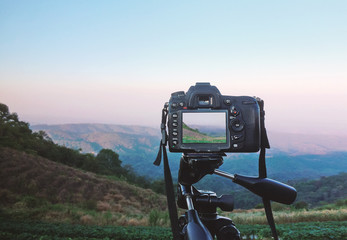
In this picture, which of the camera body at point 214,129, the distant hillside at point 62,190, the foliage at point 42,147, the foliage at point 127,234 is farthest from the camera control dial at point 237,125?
the foliage at point 42,147

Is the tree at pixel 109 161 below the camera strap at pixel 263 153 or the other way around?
below

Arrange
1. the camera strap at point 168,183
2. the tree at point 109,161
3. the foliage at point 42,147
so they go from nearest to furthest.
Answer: the camera strap at point 168,183 → the foliage at point 42,147 → the tree at point 109,161

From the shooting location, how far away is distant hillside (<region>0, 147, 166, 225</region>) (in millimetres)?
17656

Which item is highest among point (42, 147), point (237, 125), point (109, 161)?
point (237, 125)

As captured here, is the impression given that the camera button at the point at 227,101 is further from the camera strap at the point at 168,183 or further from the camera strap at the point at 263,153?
the camera strap at the point at 168,183

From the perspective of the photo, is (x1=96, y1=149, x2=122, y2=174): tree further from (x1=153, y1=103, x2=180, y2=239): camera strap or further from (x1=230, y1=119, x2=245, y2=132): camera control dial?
(x1=230, y1=119, x2=245, y2=132): camera control dial

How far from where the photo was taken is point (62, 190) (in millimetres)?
20594

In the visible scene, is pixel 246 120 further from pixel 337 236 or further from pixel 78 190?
pixel 78 190

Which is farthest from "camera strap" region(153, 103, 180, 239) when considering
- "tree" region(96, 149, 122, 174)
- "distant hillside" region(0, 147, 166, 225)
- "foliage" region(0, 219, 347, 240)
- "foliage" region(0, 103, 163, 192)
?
"tree" region(96, 149, 122, 174)

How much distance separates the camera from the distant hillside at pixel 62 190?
57.9 feet

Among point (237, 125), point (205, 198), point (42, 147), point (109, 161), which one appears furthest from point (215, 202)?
point (109, 161)

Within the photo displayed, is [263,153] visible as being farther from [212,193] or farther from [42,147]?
[42,147]

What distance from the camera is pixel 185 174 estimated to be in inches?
77.5

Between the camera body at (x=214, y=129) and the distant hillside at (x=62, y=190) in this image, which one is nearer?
the camera body at (x=214, y=129)
